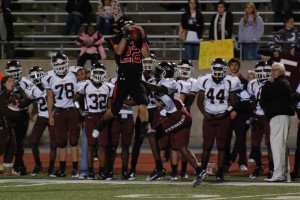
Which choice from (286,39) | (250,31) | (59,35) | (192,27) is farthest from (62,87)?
(59,35)

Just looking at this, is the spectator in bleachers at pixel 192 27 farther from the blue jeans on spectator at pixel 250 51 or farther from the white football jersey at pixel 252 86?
the white football jersey at pixel 252 86

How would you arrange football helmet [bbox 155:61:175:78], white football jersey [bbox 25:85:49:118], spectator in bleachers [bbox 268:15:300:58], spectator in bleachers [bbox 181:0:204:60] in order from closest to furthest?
football helmet [bbox 155:61:175:78] → white football jersey [bbox 25:85:49:118] → spectator in bleachers [bbox 268:15:300:58] → spectator in bleachers [bbox 181:0:204:60]

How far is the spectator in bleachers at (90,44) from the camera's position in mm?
23016

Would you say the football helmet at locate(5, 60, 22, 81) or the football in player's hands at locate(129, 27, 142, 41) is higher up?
the football in player's hands at locate(129, 27, 142, 41)

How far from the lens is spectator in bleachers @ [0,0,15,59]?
79.0 feet

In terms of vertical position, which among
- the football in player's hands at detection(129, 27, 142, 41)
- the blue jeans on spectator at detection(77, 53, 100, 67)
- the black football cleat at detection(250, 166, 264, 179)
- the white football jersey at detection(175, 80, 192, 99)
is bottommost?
the black football cleat at detection(250, 166, 264, 179)

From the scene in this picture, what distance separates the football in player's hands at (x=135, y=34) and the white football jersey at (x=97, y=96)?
6.20 feet

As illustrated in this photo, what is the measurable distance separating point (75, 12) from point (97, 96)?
21.7ft

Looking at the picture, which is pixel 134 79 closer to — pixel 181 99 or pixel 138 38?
pixel 138 38

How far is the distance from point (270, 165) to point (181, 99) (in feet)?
5.38

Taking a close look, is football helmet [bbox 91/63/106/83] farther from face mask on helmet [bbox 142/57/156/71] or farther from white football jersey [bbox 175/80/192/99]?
white football jersey [bbox 175/80/192/99]

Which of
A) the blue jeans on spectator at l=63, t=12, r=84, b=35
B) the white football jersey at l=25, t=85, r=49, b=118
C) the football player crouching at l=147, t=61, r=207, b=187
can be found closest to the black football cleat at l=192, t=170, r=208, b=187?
the football player crouching at l=147, t=61, r=207, b=187

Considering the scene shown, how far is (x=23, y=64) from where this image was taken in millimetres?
24078

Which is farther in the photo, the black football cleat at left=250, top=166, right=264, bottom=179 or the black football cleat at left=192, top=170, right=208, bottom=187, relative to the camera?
the black football cleat at left=250, top=166, right=264, bottom=179
